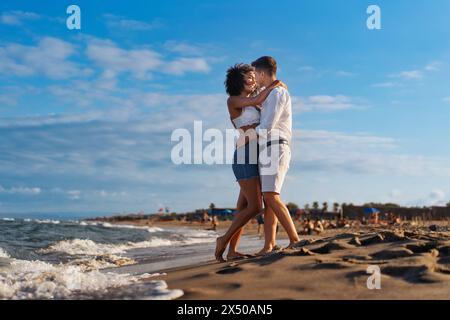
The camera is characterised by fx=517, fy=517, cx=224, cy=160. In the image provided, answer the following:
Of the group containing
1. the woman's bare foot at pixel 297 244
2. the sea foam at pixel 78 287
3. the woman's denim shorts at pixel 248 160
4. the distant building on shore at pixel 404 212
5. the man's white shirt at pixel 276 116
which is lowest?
the distant building on shore at pixel 404 212

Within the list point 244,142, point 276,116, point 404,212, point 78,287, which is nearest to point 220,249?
point 244,142

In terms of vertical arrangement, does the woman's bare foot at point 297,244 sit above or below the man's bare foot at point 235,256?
above

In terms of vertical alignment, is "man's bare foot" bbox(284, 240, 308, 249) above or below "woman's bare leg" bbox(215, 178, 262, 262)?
below

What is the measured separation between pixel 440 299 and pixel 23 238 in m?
15.7

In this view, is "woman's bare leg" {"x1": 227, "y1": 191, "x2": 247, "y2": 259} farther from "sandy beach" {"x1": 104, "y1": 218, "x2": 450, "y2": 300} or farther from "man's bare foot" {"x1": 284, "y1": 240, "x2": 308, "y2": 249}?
"sandy beach" {"x1": 104, "y1": 218, "x2": 450, "y2": 300}

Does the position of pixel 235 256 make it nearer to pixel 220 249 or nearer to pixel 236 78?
pixel 220 249

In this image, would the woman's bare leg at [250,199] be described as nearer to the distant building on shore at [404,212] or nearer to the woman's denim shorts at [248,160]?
the woman's denim shorts at [248,160]

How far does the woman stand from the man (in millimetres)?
100

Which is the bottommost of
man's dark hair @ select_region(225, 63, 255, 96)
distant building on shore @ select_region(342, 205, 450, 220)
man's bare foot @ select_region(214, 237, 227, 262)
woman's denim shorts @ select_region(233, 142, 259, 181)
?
distant building on shore @ select_region(342, 205, 450, 220)

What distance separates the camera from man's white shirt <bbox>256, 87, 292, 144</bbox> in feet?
18.4

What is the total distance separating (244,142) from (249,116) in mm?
313

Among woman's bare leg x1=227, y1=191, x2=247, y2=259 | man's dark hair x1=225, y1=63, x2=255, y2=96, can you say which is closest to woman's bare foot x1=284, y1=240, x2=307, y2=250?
woman's bare leg x1=227, y1=191, x2=247, y2=259

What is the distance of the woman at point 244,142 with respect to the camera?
5.80 metres

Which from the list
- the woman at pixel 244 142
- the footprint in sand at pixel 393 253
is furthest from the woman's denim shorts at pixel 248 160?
the footprint in sand at pixel 393 253
